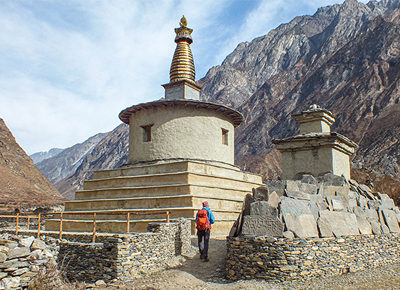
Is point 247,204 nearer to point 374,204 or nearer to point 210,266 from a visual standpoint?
point 210,266

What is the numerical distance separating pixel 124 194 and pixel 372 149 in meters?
43.1

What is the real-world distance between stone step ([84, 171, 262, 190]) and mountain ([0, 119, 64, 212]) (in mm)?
19283

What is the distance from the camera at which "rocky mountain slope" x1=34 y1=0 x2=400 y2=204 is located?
180 feet

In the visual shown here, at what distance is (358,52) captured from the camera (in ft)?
234

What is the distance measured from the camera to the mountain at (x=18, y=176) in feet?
111

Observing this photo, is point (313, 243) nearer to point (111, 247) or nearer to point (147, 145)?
point (111, 247)

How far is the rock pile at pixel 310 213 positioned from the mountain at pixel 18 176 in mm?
27347

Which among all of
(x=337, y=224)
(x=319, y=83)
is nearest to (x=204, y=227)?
(x=337, y=224)

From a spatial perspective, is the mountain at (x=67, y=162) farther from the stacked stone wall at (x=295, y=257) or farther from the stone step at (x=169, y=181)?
the stacked stone wall at (x=295, y=257)

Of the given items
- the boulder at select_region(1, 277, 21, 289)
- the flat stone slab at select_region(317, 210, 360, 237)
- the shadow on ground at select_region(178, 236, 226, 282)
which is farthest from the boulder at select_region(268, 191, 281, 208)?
the boulder at select_region(1, 277, 21, 289)

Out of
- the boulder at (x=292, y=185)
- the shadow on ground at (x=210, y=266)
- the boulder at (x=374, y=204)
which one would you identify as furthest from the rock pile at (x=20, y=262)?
the boulder at (x=374, y=204)

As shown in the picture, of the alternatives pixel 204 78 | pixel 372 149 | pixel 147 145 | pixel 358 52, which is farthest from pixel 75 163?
pixel 147 145

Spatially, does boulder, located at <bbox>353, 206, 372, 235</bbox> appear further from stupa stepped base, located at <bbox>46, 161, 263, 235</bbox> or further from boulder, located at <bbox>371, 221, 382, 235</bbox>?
stupa stepped base, located at <bbox>46, 161, 263, 235</bbox>

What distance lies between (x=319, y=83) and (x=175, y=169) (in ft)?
225
